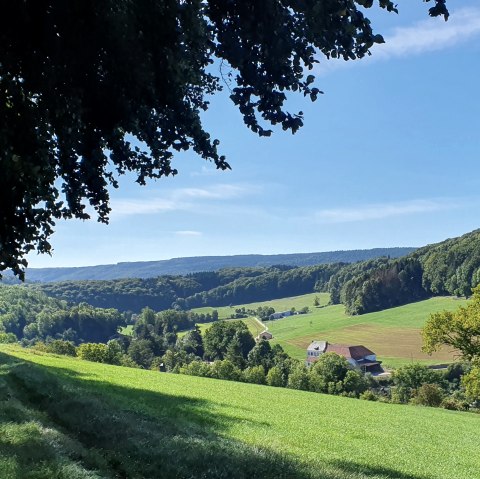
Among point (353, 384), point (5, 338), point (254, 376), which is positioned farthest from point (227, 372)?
point (5, 338)

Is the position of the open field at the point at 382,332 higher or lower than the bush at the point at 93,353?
lower

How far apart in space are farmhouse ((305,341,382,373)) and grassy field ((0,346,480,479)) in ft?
312

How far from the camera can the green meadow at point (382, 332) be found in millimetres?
130388

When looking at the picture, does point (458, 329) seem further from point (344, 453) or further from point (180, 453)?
point (180, 453)

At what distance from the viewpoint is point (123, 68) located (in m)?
7.81

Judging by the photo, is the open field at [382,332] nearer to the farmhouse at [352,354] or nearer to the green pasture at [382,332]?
the green pasture at [382,332]

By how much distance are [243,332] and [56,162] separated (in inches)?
4773

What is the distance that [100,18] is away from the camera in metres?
7.27

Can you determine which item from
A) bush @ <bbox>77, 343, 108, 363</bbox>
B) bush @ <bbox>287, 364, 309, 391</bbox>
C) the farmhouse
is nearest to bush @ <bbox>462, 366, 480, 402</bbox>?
bush @ <bbox>287, 364, 309, 391</bbox>

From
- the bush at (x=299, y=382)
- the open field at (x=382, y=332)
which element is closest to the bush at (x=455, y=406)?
the bush at (x=299, y=382)

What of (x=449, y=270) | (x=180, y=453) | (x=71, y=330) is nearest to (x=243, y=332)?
(x=71, y=330)

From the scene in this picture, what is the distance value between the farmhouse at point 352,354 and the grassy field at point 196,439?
95247 mm

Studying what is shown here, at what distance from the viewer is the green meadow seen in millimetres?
130388

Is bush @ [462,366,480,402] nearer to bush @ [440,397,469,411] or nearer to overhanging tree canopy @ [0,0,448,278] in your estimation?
bush @ [440,397,469,411]
